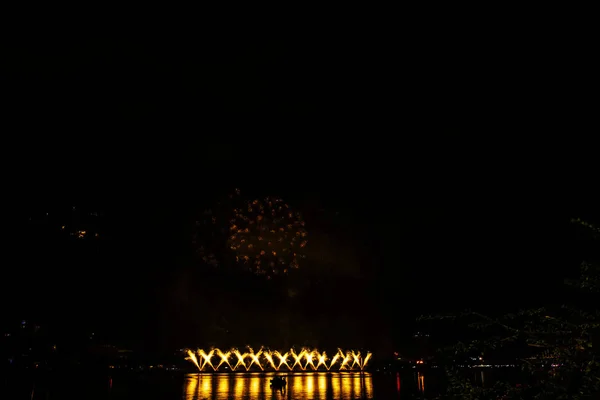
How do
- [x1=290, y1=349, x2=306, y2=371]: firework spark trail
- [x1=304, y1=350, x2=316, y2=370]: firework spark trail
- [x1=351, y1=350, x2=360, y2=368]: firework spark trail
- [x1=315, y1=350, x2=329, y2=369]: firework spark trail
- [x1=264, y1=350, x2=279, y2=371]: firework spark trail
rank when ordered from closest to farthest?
1. [x1=264, y1=350, x2=279, y2=371]: firework spark trail
2. [x1=315, y1=350, x2=329, y2=369]: firework spark trail
3. [x1=351, y1=350, x2=360, y2=368]: firework spark trail
4. [x1=290, y1=349, x2=306, y2=371]: firework spark trail
5. [x1=304, y1=350, x2=316, y2=370]: firework spark trail

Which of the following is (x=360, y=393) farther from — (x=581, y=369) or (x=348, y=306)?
(x=581, y=369)

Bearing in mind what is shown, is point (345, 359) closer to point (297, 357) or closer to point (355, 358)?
point (355, 358)

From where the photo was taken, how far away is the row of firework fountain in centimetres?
6175

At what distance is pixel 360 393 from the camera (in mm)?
34031

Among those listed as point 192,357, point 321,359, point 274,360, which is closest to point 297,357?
point 321,359

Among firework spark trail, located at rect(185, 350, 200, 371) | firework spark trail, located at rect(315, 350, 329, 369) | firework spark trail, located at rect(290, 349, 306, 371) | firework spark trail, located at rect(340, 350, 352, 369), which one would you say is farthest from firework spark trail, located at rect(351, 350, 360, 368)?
firework spark trail, located at rect(185, 350, 200, 371)

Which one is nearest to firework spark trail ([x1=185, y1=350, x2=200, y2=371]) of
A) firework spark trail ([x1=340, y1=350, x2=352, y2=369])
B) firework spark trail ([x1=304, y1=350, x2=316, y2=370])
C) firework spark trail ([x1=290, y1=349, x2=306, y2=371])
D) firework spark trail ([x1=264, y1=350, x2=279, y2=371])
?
firework spark trail ([x1=264, y1=350, x2=279, y2=371])

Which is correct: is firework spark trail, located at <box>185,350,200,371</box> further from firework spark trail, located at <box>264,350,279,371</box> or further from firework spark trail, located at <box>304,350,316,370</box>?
firework spark trail, located at <box>304,350,316,370</box>

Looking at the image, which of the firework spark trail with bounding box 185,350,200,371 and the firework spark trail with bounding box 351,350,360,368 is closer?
the firework spark trail with bounding box 185,350,200,371

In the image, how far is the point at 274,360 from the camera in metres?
69.5

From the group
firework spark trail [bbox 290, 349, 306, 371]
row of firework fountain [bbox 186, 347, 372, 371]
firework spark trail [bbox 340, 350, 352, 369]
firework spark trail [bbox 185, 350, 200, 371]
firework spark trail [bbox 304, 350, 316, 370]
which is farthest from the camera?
firework spark trail [bbox 304, 350, 316, 370]

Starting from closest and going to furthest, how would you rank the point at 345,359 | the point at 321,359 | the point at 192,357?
the point at 192,357, the point at 345,359, the point at 321,359

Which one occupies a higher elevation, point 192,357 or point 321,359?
point 192,357

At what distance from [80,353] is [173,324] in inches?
263
